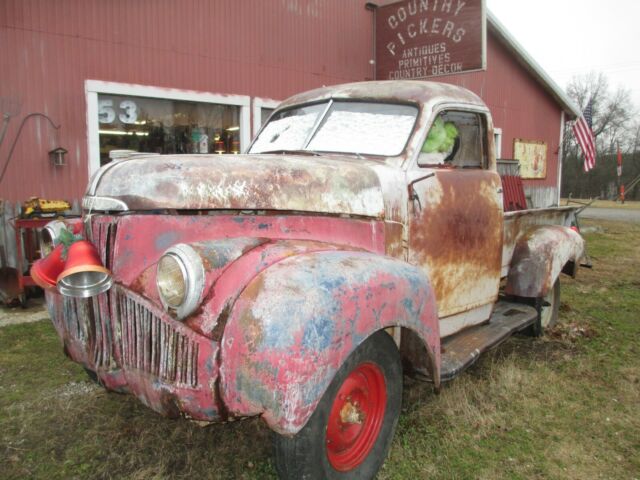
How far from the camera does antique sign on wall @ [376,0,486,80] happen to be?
779cm

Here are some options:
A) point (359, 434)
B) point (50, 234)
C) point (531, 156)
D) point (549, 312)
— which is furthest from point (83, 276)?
point (531, 156)

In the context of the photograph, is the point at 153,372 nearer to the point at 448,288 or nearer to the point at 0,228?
the point at 448,288

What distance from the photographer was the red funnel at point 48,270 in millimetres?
2109

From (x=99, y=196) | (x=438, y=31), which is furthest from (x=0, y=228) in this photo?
(x=438, y=31)

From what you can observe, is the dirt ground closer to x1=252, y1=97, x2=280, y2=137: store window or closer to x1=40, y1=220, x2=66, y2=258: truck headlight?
x1=40, y1=220, x2=66, y2=258: truck headlight

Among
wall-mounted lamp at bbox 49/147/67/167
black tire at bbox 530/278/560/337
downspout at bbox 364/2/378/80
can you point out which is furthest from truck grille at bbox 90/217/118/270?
downspout at bbox 364/2/378/80

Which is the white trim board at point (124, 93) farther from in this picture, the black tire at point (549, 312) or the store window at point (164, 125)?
the black tire at point (549, 312)

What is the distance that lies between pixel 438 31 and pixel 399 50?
81 cm

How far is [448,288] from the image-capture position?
313cm

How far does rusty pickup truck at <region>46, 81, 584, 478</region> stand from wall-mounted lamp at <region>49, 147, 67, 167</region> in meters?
4.06

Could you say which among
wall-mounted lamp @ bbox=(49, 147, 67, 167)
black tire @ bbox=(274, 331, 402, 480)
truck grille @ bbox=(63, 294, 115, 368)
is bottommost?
black tire @ bbox=(274, 331, 402, 480)

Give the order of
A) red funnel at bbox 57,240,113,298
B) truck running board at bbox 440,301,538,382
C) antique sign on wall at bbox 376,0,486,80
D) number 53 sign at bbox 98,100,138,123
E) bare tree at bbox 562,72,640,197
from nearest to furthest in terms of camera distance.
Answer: red funnel at bbox 57,240,113,298, truck running board at bbox 440,301,538,382, number 53 sign at bbox 98,100,138,123, antique sign on wall at bbox 376,0,486,80, bare tree at bbox 562,72,640,197

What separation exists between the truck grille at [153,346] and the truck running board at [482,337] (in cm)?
138

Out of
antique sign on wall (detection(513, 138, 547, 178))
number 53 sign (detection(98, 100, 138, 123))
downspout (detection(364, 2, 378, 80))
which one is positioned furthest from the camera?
antique sign on wall (detection(513, 138, 547, 178))
